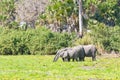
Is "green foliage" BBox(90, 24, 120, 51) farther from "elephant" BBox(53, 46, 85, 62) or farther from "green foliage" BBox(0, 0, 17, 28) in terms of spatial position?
"green foliage" BBox(0, 0, 17, 28)

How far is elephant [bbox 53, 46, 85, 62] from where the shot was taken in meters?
27.5

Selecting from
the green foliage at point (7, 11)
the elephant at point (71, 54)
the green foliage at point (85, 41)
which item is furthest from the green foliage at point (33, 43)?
the green foliage at point (7, 11)

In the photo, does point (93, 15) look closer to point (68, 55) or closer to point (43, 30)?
point (43, 30)

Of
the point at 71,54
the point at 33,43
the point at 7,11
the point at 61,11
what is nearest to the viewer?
the point at 71,54

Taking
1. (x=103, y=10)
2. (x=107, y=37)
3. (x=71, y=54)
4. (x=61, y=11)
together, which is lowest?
(x=107, y=37)

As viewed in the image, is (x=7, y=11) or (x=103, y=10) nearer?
(x=103, y=10)

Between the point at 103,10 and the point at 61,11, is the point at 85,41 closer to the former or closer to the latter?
the point at 61,11

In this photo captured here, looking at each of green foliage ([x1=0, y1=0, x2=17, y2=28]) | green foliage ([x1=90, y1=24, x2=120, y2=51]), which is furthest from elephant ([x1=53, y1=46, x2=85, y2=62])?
green foliage ([x1=0, y1=0, x2=17, y2=28])

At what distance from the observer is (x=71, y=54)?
2789cm

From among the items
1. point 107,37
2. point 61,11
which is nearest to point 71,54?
point 107,37

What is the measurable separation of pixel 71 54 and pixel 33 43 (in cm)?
1281

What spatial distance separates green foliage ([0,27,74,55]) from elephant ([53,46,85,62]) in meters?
10.7

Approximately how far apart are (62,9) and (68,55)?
20106mm

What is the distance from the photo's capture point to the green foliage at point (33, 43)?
3959cm
